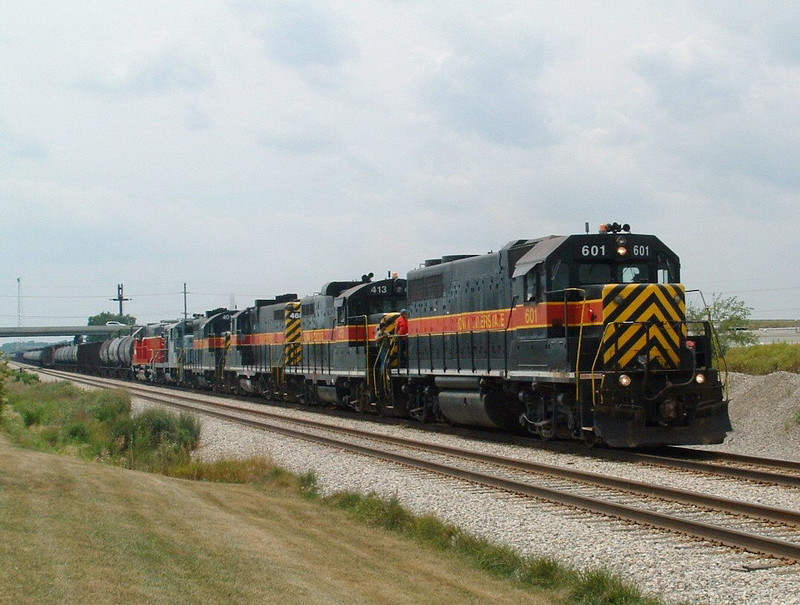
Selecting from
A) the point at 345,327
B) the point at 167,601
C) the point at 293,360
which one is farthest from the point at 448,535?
the point at 293,360

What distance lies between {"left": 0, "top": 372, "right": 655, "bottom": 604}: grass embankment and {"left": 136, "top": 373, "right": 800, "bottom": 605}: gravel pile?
20.2 inches

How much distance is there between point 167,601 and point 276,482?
23.9 feet

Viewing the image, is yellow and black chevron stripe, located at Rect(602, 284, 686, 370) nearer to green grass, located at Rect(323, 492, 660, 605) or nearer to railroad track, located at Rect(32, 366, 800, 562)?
railroad track, located at Rect(32, 366, 800, 562)

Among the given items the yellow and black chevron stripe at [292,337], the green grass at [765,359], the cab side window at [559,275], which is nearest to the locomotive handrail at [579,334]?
the cab side window at [559,275]

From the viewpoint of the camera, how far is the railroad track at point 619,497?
27.4 ft

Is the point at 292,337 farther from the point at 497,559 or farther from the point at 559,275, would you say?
the point at 497,559

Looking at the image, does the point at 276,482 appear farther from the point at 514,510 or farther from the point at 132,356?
the point at 132,356

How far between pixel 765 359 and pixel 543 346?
12.6 metres

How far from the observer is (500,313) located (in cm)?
1734

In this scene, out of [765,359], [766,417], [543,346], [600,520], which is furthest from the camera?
[765,359]

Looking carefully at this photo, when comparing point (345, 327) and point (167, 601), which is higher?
point (345, 327)

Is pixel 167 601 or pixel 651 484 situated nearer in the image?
pixel 167 601

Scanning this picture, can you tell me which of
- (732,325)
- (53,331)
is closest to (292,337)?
(732,325)

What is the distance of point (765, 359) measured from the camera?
25.6 m
